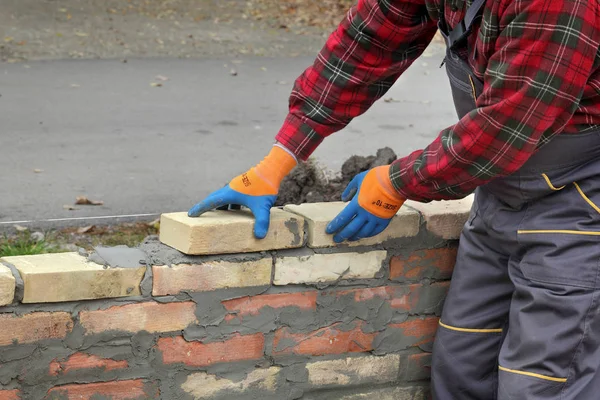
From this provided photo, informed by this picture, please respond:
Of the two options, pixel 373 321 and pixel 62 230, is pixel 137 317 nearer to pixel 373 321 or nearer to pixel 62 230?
pixel 373 321

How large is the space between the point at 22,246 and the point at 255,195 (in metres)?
1.63

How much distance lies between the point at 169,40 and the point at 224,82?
2.01 metres

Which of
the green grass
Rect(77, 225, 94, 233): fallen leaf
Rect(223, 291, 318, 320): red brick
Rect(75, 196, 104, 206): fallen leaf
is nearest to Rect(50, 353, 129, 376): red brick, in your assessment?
Rect(223, 291, 318, 320): red brick

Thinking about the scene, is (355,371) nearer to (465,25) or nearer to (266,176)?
(266,176)

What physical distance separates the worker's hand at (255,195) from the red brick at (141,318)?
0.93 ft

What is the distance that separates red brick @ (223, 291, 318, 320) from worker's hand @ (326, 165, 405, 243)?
0.80 feet

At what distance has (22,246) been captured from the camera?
3.83 metres

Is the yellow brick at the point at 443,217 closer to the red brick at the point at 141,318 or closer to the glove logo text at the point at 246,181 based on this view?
the glove logo text at the point at 246,181

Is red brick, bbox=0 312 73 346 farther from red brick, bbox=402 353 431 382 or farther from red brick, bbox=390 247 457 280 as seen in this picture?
red brick, bbox=402 353 431 382

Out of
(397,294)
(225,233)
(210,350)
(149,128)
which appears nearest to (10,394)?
(210,350)

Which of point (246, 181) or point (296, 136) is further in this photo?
point (296, 136)

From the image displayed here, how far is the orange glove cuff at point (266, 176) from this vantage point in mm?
2629

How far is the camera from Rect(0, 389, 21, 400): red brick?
2.42 metres

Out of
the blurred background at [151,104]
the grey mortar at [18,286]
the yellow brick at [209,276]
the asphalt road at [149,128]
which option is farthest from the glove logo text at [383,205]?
the asphalt road at [149,128]
